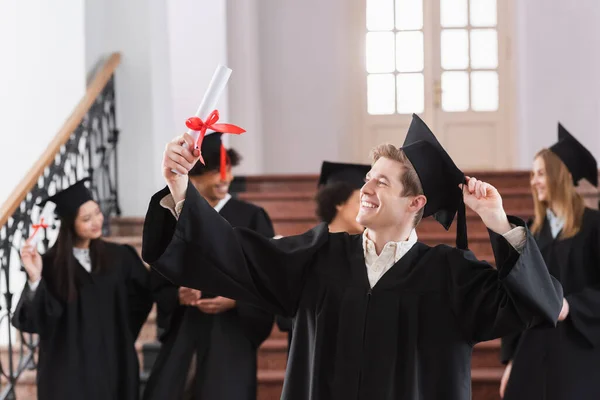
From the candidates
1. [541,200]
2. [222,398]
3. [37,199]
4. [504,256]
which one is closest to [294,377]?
[504,256]

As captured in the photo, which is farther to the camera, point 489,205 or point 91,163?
point 91,163

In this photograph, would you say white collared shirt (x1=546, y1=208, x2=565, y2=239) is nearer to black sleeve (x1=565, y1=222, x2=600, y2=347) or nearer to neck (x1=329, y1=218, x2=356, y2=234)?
black sleeve (x1=565, y1=222, x2=600, y2=347)

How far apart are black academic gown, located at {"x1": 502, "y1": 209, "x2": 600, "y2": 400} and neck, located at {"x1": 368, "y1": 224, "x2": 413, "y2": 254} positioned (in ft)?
6.28

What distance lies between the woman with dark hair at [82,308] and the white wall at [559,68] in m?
5.90

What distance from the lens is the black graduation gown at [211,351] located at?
4.38 meters

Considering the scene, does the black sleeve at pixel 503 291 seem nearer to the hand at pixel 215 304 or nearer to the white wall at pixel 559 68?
the hand at pixel 215 304

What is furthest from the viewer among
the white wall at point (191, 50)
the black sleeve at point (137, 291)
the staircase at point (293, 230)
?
the white wall at point (191, 50)

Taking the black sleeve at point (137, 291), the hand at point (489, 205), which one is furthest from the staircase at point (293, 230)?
the hand at point (489, 205)

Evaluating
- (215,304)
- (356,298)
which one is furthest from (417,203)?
(215,304)

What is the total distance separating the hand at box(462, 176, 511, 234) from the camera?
2.51 m

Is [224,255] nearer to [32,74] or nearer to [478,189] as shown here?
[478,189]

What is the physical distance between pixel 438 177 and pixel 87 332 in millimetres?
2525

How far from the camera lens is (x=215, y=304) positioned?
14.4ft

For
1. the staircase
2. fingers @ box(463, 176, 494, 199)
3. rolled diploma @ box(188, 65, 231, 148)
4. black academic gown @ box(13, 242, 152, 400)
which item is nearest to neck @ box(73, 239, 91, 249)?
black academic gown @ box(13, 242, 152, 400)
